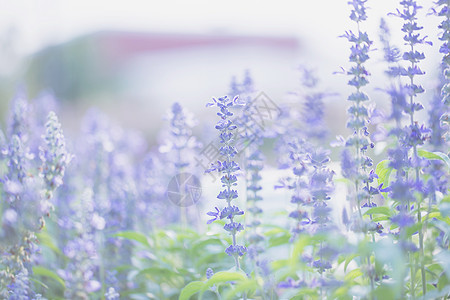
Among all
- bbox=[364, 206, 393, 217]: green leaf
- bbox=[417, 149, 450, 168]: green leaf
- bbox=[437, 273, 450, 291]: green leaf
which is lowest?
bbox=[437, 273, 450, 291]: green leaf

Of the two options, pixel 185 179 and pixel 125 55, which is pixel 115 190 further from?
pixel 125 55

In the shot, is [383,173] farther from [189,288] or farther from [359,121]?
[189,288]

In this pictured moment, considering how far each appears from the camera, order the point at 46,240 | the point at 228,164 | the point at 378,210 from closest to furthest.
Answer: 1. the point at 378,210
2. the point at 228,164
3. the point at 46,240

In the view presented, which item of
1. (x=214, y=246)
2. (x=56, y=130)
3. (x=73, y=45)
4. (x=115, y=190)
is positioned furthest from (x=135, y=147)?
(x=73, y=45)

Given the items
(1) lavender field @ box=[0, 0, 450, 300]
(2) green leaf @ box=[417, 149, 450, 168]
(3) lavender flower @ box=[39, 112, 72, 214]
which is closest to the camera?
(1) lavender field @ box=[0, 0, 450, 300]

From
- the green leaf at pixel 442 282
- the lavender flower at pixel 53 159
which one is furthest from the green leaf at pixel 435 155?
the lavender flower at pixel 53 159

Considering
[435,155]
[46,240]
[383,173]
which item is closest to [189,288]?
[383,173]

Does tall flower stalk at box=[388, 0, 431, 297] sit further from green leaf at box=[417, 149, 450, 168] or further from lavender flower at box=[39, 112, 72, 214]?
lavender flower at box=[39, 112, 72, 214]

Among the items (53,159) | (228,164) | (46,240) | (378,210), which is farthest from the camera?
(46,240)

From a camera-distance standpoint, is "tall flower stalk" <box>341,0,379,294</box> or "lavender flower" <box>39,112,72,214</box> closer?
"tall flower stalk" <box>341,0,379,294</box>

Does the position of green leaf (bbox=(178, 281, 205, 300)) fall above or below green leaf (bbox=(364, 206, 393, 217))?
below

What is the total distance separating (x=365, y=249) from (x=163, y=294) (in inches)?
76.5

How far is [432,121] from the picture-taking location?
2678 mm

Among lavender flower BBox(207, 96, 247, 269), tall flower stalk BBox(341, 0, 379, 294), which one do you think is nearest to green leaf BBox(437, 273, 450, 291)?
tall flower stalk BBox(341, 0, 379, 294)
